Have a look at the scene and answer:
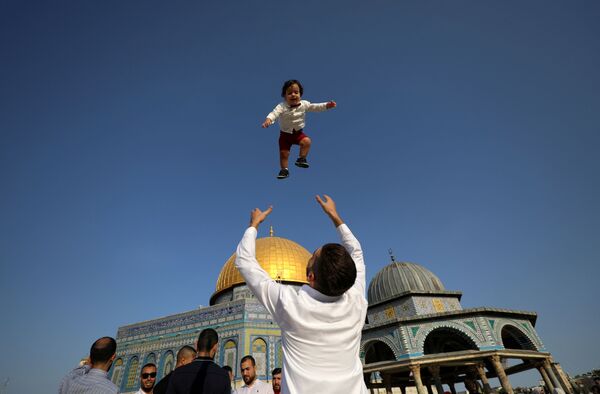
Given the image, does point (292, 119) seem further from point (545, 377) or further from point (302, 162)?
point (545, 377)

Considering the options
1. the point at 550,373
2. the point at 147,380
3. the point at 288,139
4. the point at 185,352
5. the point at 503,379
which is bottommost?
the point at 147,380

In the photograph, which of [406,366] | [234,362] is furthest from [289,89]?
[234,362]

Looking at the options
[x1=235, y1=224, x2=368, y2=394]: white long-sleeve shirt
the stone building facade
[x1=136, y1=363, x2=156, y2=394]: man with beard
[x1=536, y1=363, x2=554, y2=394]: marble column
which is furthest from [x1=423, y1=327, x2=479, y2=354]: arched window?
[x1=235, y1=224, x2=368, y2=394]: white long-sleeve shirt

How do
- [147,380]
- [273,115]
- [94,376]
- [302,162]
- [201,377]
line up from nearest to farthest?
1. [94,376]
2. [201,377]
3. [147,380]
4. [273,115]
5. [302,162]

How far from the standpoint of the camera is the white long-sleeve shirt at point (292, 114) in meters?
4.88

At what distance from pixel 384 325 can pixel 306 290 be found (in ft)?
64.0

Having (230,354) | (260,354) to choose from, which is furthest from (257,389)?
(230,354)

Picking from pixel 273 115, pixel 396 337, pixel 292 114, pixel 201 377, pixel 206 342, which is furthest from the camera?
pixel 396 337

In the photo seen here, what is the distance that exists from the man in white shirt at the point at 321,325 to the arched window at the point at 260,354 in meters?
21.8

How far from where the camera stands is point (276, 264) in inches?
1123

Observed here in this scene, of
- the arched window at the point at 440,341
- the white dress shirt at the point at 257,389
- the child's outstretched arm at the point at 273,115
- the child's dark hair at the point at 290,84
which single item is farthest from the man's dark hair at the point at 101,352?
the arched window at the point at 440,341

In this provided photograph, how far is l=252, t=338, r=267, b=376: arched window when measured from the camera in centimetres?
2108

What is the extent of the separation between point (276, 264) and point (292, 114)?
81.5ft

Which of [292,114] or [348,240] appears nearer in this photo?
[348,240]
